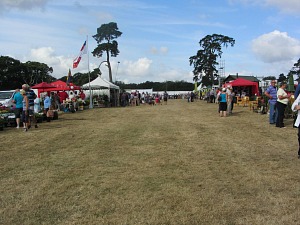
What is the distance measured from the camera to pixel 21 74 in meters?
75.8

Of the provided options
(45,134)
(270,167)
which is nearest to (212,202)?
(270,167)

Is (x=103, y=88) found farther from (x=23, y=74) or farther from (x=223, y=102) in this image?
(x=23, y=74)

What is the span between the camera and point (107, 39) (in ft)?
181

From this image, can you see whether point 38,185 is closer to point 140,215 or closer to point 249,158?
point 140,215

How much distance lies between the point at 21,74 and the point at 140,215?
77.7m

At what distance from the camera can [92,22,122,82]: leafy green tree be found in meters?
53.8

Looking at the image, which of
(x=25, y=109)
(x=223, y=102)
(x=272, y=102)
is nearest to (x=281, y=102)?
(x=272, y=102)

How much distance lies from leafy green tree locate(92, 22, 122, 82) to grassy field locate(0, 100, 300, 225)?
150 ft

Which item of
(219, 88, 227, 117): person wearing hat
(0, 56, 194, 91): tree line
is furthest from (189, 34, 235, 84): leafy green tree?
A: (219, 88, 227, 117): person wearing hat

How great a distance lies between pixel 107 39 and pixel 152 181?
170ft

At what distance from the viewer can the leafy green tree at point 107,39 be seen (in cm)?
5384

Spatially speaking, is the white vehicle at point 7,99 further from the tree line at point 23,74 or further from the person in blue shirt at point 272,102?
the tree line at point 23,74

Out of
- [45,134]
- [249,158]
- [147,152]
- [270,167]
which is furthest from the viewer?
[45,134]

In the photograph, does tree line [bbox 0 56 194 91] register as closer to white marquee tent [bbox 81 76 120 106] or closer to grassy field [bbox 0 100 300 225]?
white marquee tent [bbox 81 76 120 106]
